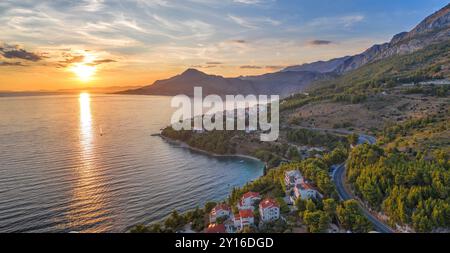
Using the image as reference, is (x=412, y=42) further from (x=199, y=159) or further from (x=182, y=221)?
(x=182, y=221)

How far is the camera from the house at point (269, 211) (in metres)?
16.8

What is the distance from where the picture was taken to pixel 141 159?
123ft

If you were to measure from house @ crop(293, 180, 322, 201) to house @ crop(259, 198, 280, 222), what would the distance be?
170 cm

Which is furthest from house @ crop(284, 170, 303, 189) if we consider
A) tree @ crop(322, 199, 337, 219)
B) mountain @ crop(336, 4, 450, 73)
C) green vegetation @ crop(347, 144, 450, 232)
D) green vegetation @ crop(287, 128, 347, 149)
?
mountain @ crop(336, 4, 450, 73)

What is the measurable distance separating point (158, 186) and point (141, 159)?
34.3ft

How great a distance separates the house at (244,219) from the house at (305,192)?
298 centimetres

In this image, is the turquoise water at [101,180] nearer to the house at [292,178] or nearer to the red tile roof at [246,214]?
the house at [292,178]

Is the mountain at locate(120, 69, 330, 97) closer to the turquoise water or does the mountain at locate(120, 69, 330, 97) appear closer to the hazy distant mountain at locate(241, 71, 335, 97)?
the hazy distant mountain at locate(241, 71, 335, 97)

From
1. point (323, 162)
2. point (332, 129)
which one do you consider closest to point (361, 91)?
point (332, 129)

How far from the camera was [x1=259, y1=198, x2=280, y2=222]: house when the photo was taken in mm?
16844

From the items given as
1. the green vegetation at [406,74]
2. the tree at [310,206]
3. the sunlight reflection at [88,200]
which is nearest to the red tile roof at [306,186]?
the tree at [310,206]

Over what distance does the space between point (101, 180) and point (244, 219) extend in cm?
1749

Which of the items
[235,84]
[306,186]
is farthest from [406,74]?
[235,84]
